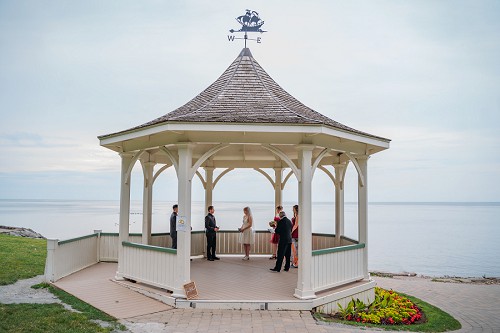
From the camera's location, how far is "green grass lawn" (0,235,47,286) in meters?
11.5

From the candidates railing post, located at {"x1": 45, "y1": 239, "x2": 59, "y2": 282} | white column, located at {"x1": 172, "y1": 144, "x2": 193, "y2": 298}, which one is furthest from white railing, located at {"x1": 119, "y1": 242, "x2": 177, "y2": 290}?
railing post, located at {"x1": 45, "y1": 239, "x2": 59, "y2": 282}

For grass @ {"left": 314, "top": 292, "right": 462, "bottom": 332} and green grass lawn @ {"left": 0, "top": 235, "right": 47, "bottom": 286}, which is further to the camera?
green grass lawn @ {"left": 0, "top": 235, "right": 47, "bottom": 286}

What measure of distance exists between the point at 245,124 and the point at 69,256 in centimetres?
628

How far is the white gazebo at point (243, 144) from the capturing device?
8562mm

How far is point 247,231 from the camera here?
43.2 feet

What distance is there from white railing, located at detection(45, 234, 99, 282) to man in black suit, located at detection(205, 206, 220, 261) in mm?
3433

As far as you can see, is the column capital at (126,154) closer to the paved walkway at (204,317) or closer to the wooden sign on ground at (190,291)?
the paved walkway at (204,317)

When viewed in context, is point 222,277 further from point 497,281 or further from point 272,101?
point 497,281

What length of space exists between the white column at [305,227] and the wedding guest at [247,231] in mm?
4139

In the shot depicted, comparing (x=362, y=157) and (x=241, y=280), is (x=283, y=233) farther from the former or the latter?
(x=362, y=157)

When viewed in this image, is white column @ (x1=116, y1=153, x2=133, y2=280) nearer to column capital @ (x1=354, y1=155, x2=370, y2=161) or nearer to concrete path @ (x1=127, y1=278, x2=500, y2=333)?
concrete path @ (x1=127, y1=278, x2=500, y2=333)

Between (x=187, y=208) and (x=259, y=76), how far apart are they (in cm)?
432

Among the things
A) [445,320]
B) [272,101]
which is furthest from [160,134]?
[445,320]

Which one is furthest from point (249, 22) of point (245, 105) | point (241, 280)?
point (241, 280)
